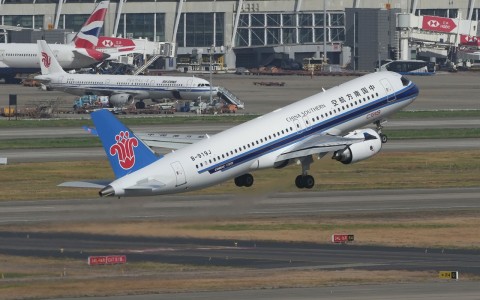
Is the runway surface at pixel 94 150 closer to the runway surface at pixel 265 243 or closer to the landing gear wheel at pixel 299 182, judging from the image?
the runway surface at pixel 265 243

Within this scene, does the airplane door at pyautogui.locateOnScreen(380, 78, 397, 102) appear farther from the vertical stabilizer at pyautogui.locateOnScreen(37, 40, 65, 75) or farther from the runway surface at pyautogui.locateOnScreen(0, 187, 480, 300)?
the vertical stabilizer at pyautogui.locateOnScreen(37, 40, 65, 75)

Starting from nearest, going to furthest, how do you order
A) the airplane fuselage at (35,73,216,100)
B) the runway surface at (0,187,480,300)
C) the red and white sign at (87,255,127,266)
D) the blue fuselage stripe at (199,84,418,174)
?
the runway surface at (0,187,480,300) < the red and white sign at (87,255,127,266) < the blue fuselage stripe at (199,84,418,174) < the airplane fuselage at (35,73,216,100)

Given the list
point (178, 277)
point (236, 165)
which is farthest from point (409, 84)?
point (178, 277)

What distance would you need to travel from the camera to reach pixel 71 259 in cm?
7169

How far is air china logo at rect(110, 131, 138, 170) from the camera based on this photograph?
75.0 metres

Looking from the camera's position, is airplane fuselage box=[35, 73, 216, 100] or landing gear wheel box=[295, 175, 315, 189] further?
airplane fuselage box=[35, 73, 216, 100]

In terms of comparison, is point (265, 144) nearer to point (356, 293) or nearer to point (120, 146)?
point (120, 146)

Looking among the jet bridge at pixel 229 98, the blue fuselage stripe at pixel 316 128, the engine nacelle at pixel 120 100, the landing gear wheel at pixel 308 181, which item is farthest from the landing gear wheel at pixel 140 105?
the landing gear wheel at pixel 308 181

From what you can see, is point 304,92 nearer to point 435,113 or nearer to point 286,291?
point 435,113

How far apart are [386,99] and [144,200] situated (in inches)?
807

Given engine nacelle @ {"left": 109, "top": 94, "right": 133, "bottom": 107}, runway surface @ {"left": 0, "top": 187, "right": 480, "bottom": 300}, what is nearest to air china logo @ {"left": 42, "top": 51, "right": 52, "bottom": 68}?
engine nacelle @ {"left": 109, "top": 94, "right": 133, "bottom": 107}

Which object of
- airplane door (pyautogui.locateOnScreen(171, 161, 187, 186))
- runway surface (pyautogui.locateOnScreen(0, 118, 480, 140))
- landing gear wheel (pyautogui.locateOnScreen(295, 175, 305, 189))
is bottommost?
runway surface (pyautogui.locateOnScreen(0, 118, 480, 140))

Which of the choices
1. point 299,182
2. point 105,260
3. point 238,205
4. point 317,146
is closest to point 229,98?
point 299,182

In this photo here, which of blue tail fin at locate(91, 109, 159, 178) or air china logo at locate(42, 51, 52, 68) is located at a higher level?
air china logo at locate(42, 51, 52, 68)
